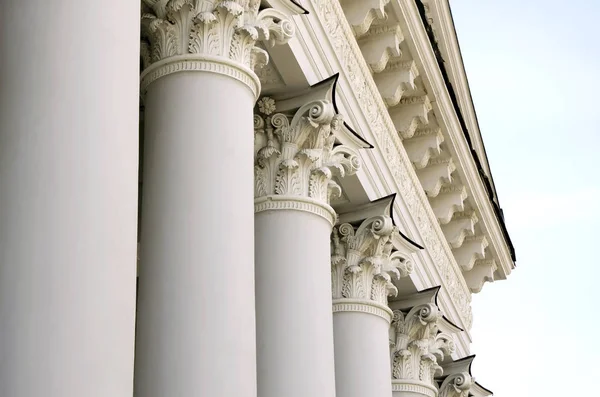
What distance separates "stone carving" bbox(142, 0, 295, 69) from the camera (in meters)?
13.8

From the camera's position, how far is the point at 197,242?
12633mm

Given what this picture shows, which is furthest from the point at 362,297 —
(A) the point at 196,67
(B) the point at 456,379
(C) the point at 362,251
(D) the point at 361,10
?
(A) the point at 196,67

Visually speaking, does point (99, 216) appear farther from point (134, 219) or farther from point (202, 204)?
point (202, 204)

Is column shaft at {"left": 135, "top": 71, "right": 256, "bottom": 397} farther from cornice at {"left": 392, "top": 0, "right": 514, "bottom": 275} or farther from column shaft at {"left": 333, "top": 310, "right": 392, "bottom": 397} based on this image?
cornice at {"left": 392, "top": 0, "right": 514, "bottom": 275}

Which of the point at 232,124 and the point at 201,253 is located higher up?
the point at 232,124

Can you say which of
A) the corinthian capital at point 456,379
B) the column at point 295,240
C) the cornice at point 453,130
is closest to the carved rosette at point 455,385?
the corinthian capital at point 456,379

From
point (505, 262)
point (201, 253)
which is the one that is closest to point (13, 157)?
point (201, 253)

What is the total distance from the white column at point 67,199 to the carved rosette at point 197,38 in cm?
277

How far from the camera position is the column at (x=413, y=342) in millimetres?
23672

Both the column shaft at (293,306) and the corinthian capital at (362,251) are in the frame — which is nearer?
the column shaft at (293,306)

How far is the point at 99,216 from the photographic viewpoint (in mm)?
9914

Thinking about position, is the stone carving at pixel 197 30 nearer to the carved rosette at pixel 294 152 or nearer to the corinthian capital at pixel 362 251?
the carved rosette at pixel 294 152

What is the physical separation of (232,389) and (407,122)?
12.3 meters

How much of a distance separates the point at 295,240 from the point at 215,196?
3597mm
